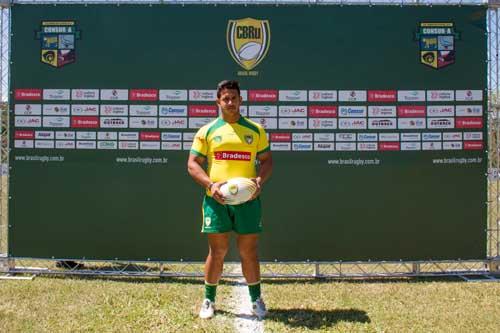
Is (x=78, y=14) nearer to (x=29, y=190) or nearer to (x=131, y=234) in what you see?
(x=29, y=190)

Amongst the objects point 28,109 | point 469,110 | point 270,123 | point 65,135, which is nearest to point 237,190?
point 270,123

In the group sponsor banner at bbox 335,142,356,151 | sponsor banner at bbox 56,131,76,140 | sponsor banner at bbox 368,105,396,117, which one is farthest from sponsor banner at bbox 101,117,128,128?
sponsor banner at bbox 368,105,396,117

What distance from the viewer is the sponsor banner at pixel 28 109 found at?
17.4 ft

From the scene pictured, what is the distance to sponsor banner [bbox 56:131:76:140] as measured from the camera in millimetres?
5281

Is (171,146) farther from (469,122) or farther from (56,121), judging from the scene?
(469,122)

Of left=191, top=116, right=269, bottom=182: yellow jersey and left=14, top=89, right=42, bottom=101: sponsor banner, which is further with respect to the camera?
left=14, top=89, right=42, bottom=101: sponsor banner

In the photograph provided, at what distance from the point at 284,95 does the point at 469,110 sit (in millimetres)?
2277

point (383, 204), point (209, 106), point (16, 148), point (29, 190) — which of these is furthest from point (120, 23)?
point (383, 204)

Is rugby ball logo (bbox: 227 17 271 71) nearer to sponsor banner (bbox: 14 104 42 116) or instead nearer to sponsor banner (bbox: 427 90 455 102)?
sponsor banner (bbox: 427 90 455 102)

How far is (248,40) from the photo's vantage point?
519 centimetres

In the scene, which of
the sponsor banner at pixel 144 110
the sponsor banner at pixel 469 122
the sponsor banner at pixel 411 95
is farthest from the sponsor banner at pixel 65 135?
the sponsor banner at pixel 469 122

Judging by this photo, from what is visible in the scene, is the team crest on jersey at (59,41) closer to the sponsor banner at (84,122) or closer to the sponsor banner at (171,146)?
the sponsor banner at (84,122)

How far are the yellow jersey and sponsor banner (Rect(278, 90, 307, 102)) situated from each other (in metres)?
1.50

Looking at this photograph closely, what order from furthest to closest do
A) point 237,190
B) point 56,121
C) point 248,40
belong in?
point 56,121
point 248,40
point 237,190
